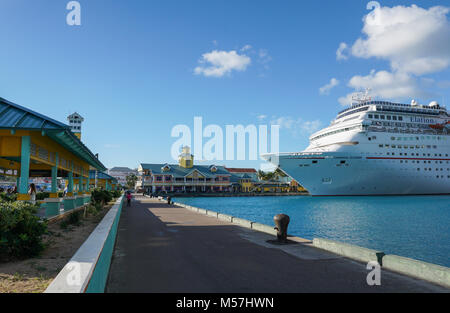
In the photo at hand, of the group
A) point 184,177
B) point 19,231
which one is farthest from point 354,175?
point 19,231

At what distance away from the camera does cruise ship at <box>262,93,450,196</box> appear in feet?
168

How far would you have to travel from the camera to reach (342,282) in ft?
20.3

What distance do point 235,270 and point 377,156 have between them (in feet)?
170

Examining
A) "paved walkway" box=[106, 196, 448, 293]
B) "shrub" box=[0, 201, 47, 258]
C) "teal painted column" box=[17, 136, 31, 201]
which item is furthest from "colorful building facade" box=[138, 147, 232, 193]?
"shrub" box=[0, 201, 47, 258]

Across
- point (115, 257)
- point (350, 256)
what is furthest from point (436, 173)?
point (115, 257)

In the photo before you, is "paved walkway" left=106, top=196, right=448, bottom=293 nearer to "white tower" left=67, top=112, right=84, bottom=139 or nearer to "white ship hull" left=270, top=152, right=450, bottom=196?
"white tower" left=67, top=112, right=84, bottom=139

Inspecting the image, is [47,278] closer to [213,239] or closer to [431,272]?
[213,239]

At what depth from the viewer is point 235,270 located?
23.2 ft

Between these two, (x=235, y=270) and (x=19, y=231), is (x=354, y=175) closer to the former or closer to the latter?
(x=235, y=270)

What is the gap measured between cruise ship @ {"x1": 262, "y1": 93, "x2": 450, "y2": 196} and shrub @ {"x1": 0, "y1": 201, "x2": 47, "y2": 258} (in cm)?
4524

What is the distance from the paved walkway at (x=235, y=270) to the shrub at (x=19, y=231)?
81.8 inches

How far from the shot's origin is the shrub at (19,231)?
278 inches

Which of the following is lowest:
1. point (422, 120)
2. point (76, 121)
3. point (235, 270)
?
point (235, 270)

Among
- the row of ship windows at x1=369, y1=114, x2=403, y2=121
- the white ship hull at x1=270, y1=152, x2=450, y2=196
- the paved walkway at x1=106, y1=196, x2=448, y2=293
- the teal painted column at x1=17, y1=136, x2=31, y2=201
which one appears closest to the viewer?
the paved walkway at x1=106, y1=196, x2=448, y2=293
